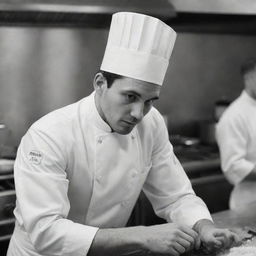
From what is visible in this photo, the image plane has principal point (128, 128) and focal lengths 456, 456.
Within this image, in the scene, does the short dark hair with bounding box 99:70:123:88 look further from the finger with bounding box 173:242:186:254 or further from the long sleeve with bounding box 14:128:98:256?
the finger with bounding box 173:242:186:254

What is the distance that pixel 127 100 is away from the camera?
162cm

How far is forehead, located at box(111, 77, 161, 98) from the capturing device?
1.61 meters

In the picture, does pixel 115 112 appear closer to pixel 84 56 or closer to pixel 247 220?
pixel 247 220

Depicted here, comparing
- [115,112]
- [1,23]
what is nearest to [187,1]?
[1,23]

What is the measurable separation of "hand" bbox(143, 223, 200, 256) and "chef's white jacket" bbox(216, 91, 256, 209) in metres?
1.43

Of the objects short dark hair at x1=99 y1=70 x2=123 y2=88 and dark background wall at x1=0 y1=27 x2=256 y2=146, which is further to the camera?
dark background wall at x1=0 y1=27 x2=256 y2=146

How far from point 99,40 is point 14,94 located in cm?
78

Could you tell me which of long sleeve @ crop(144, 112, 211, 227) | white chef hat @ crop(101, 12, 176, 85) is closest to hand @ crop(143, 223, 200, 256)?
long sleeve @ crop(144, 112, 211, 227)

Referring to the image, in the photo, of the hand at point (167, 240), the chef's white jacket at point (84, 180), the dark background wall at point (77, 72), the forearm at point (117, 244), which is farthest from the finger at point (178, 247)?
the dark background wall at point (77, 72)

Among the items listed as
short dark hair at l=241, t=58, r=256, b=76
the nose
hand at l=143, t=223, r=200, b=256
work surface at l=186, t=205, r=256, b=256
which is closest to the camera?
hand at l=143, t=223, r=200, b=256

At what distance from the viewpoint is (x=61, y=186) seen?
1.60 m

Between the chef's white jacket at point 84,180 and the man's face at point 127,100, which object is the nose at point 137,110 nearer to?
the man's face at point 127,100

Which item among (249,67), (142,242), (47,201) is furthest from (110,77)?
(249,67)

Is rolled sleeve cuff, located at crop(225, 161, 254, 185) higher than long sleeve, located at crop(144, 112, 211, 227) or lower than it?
lower
